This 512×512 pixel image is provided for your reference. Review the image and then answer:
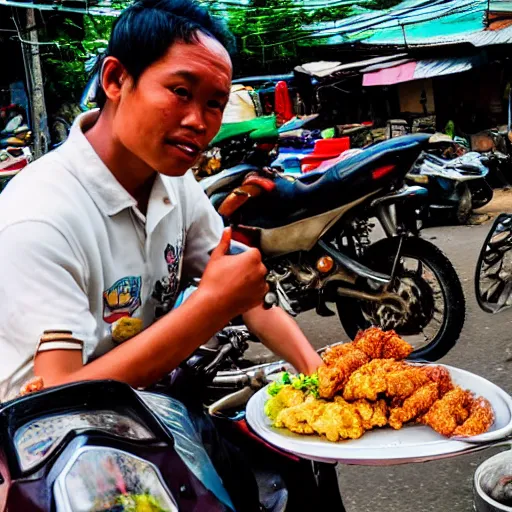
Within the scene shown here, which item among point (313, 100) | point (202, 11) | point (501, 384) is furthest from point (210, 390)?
point (313, 100)

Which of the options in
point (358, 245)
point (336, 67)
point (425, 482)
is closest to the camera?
point (425, 482)

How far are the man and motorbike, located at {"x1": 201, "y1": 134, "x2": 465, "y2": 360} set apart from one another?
2355 millimetres

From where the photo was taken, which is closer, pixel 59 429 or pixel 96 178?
pixel 59 429

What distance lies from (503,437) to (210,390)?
6.18 ft

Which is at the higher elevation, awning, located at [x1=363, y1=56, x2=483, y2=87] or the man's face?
the man's face

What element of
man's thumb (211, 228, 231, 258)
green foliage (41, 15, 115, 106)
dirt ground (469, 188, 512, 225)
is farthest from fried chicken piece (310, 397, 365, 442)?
green foliage (41, 15, 115, 106)

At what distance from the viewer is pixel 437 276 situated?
158 inches

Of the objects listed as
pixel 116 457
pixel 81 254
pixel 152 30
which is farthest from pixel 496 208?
pixel 116 457

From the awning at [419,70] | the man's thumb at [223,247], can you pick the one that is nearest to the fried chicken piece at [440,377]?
the man's thumb at [223,247]

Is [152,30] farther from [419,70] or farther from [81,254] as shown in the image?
[419,70]

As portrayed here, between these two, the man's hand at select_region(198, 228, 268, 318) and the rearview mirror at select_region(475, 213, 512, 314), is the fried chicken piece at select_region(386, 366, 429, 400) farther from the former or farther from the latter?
the rearview mirror at select_region(475, 213, 512, 314)

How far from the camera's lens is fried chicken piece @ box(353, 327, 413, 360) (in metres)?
1.93

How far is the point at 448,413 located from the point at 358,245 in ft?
9.09

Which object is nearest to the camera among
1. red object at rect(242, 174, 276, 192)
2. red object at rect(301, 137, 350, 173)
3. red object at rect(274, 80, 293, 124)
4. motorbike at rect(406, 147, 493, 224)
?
red object at rect(242, 174, 276, 192)
